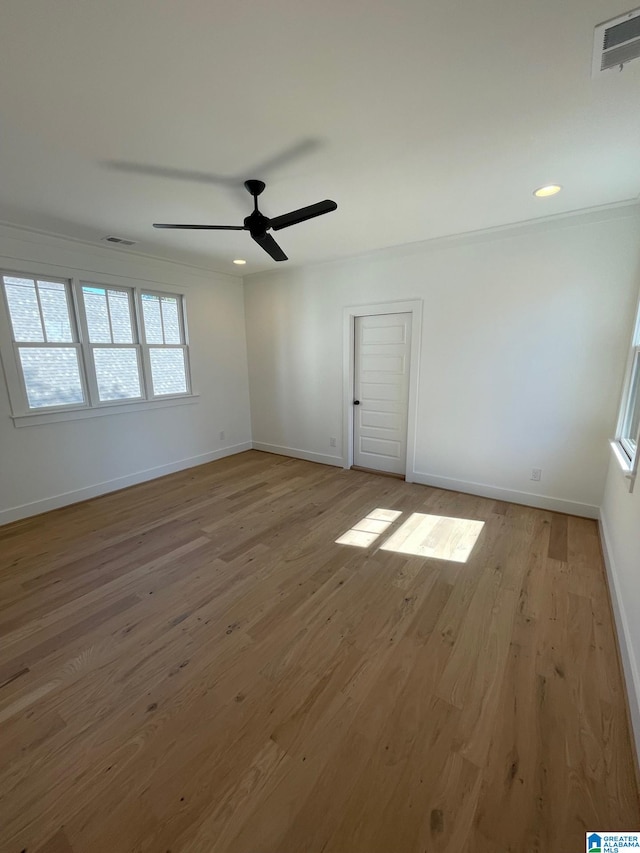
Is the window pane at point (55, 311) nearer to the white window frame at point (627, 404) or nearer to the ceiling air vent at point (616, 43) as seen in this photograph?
the ceiling air vent at point (616, 43)

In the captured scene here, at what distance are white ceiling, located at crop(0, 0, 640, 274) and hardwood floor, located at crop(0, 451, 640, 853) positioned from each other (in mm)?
2750

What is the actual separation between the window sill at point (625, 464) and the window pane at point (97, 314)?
4.85 m

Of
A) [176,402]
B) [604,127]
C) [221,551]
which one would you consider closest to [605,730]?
[221,551]

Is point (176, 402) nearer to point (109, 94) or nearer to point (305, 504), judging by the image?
point (305, 504)

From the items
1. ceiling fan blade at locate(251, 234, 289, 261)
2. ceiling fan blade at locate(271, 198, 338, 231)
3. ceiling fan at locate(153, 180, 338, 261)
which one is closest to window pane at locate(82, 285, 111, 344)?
ceiling fan at locate(153, 180, 338, 261)

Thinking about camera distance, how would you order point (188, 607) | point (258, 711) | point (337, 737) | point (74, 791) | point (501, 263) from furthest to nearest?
point (501, 263), point (188, 607), point (258, 711), point (337, 737), point (74, 791)

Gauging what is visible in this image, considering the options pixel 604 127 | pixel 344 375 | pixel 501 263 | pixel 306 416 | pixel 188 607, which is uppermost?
pixel 604 127

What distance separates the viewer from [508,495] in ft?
11.7

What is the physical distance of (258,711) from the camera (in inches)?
59.6

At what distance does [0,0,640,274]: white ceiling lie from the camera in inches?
48.7

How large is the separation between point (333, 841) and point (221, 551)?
6.29 ft

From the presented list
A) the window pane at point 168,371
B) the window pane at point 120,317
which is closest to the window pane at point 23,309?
the window pane at point 120,317

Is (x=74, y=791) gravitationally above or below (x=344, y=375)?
below

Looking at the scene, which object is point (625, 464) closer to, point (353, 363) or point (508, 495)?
point (508, 495)
